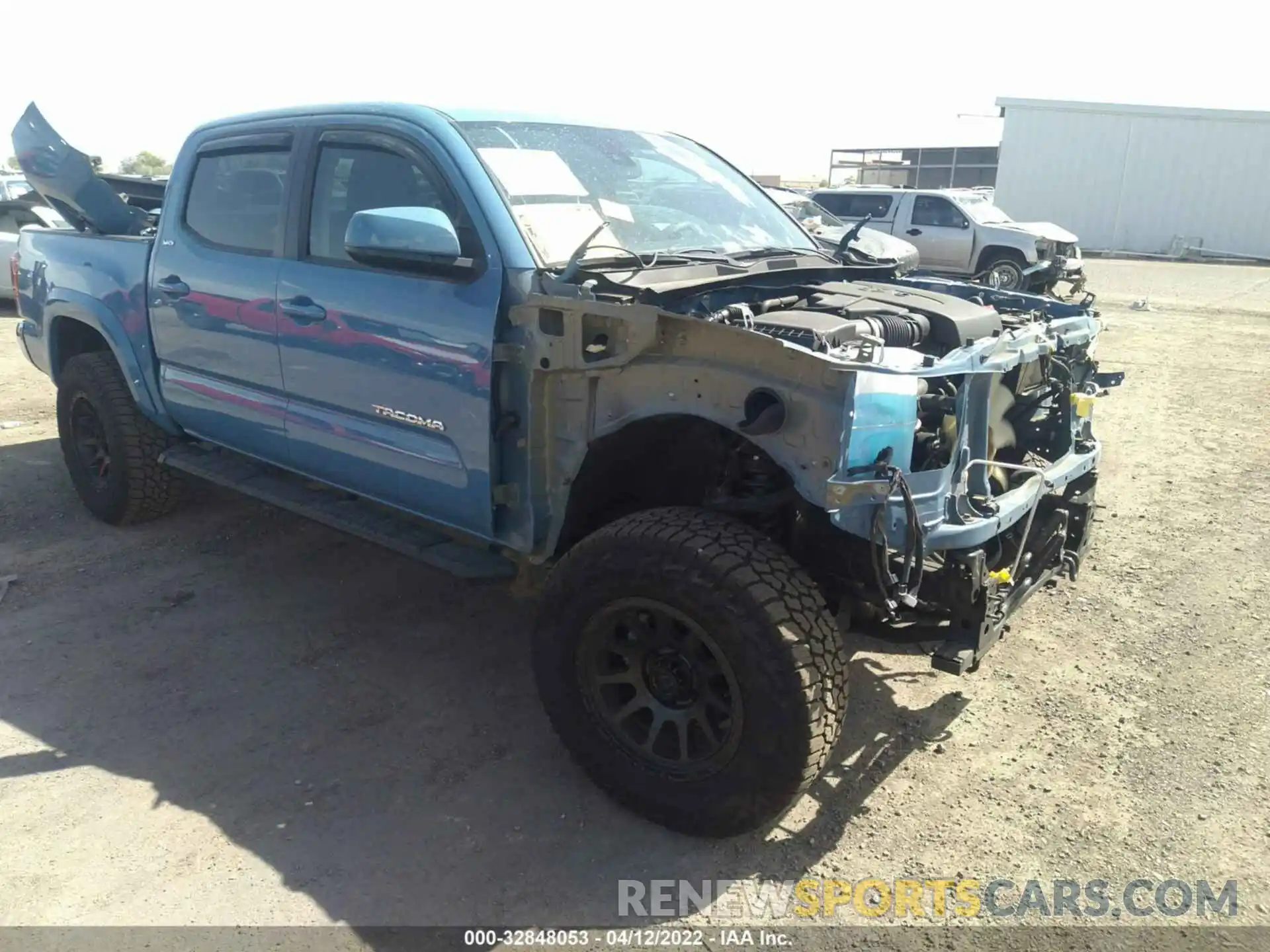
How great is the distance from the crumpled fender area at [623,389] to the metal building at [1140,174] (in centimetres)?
3118

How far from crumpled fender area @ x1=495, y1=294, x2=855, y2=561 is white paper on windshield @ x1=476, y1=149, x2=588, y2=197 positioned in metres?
0.53

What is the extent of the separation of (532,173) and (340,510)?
160 cm

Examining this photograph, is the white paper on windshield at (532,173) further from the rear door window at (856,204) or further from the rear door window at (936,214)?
the rear door window at (936,214)

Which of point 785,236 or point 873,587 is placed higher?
point 785,236

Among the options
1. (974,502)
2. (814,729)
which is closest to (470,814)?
(814,729)

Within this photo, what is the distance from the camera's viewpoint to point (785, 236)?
4133 mm

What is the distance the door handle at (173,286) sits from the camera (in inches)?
172

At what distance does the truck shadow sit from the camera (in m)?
2.77

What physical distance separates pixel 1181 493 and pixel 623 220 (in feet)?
13.8

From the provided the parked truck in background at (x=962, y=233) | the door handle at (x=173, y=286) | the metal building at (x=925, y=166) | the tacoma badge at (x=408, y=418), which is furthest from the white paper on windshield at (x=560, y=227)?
the metal building at (x=925, y=166)

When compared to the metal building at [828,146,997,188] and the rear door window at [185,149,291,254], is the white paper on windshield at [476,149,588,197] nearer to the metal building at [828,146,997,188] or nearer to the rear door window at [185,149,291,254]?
the rear door window at [185,149,291,254]

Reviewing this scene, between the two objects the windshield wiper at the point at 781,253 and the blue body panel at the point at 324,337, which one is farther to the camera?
the windshield wiper at the point at 781,253

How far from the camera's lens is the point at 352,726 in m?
3.46

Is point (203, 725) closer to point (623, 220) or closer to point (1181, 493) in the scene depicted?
point (623, 220)
